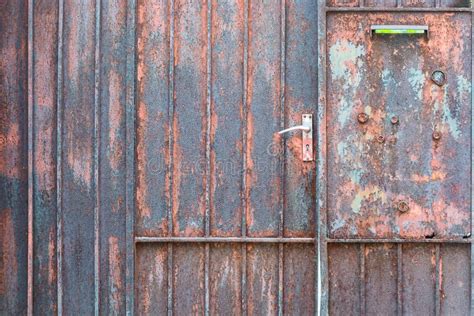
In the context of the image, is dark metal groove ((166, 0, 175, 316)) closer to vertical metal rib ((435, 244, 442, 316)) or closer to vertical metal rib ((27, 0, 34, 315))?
vertical metal rib ((27, 0, 34, 315))

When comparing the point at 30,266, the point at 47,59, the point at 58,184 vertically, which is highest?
the point at 47,59

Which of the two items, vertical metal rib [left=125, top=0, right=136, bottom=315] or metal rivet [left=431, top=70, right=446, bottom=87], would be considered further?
vertical metal rib [left=125, top=0, right=136, bottom=315]

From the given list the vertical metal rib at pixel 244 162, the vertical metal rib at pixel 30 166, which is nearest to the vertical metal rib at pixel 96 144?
the vertical metal rib at pixel 30 166

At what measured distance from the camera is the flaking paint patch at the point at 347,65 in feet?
12.9

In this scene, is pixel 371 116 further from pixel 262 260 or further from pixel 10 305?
pixel 10 305

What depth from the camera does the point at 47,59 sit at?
409 centimetres

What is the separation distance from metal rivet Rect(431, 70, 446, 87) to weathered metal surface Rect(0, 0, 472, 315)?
727 mm

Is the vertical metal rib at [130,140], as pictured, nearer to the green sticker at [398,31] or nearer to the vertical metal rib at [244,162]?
the vertical metal rib at [244,162]

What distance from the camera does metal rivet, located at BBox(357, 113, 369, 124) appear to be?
12.8ft

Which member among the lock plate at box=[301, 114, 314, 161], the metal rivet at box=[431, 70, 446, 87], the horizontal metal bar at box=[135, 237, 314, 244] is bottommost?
the horizontal metal bar at box=[135, 237, 314, 244]

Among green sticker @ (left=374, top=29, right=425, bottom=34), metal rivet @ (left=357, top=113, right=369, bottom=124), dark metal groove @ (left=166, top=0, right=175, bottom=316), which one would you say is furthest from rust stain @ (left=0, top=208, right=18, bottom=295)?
green sticker @ (left=374, top=29, right=425, bottom=34)

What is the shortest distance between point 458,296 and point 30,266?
9.05 feet

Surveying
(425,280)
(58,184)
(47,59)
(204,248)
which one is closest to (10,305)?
(58,184)

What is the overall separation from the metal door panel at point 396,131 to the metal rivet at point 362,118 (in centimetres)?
2
